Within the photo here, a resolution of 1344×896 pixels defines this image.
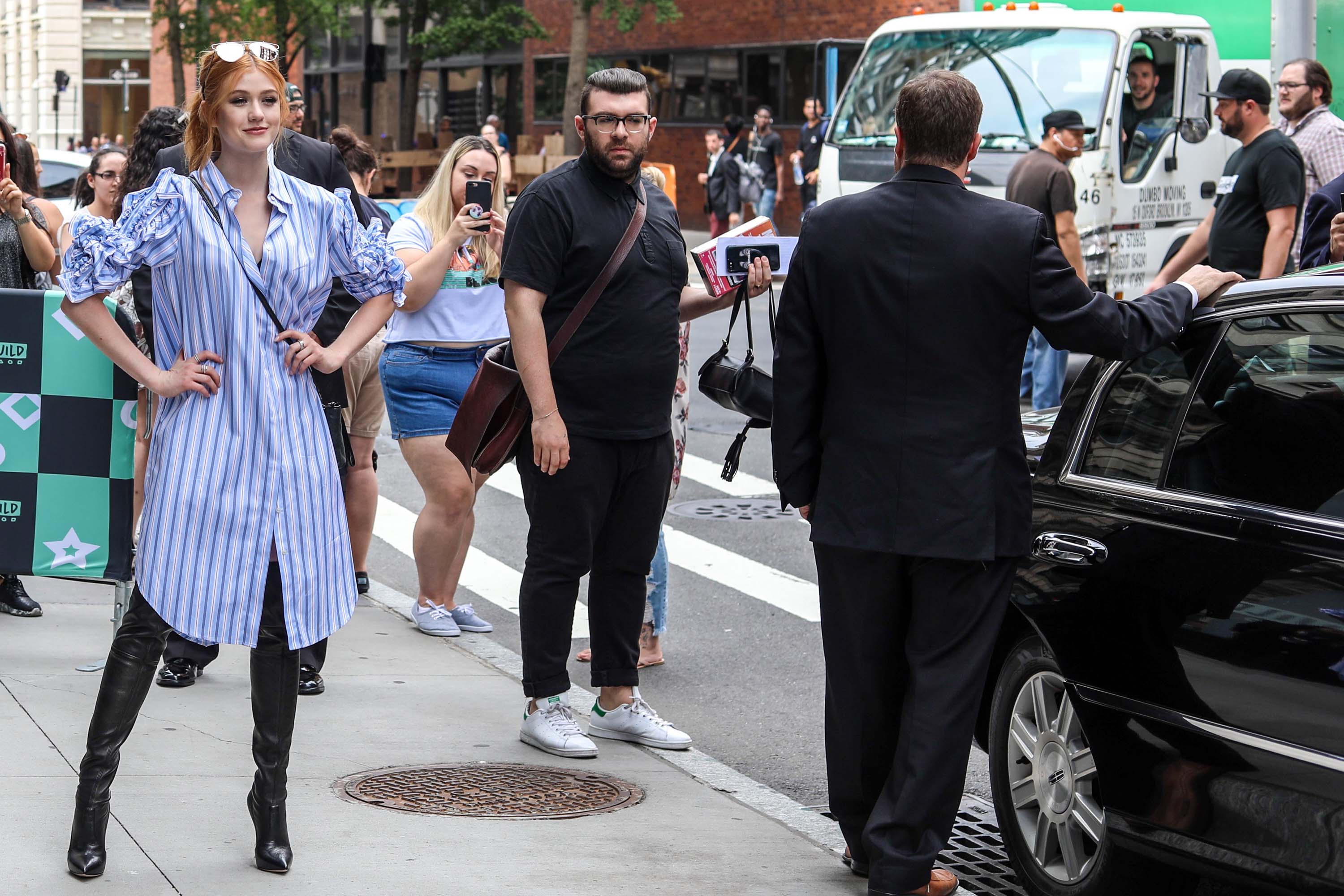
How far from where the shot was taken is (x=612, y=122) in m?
5.34

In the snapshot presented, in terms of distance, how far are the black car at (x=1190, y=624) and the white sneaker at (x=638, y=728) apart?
1392mm

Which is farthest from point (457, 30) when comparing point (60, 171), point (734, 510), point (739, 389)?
point (739, 389)

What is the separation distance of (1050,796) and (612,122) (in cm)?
229

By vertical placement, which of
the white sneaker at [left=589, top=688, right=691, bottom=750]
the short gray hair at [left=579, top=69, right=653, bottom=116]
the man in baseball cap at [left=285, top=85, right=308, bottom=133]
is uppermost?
the short gray hair at [left=579, top=69, right=653, bottom=116]

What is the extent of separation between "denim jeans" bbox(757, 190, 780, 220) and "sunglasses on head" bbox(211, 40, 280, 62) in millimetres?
24035

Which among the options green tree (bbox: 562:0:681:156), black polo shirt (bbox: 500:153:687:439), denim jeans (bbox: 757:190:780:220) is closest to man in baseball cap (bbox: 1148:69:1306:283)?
black polo shirt (bbox: 500:153:687:439)

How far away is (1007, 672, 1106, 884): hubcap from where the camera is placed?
4.22m

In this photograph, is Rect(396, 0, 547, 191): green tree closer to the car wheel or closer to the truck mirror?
the truck mirror

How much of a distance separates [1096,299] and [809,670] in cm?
327

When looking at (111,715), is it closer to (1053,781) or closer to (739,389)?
(739,389)

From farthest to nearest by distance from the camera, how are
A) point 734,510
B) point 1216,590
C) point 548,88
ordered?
point 548,88 < point 734,510 < point 1216,590

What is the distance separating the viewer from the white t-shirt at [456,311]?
693cm

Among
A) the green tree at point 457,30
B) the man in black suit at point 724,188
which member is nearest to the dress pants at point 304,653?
the man in black suit at point 724,188

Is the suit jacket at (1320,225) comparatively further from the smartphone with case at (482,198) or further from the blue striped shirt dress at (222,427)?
the blue striped shirt dress at (222,427)
